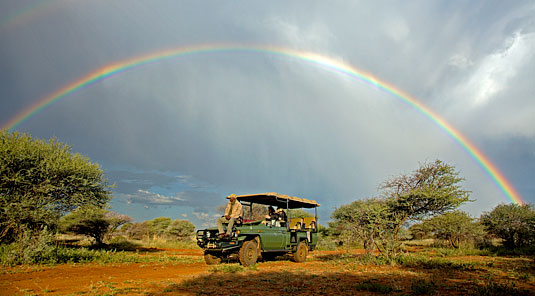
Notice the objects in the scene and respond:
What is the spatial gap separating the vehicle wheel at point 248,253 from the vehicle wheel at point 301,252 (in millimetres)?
2820

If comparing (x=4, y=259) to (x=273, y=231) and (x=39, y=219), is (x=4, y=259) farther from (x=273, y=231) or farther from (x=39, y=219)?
(x=273, y=231)

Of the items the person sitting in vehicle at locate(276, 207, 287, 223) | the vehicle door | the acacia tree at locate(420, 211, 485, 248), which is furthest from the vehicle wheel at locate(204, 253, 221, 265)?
the acacia tree at locate(420, 211, 485, 248)

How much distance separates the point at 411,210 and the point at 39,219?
15.8 meters

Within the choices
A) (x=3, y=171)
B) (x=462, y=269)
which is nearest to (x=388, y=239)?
(x=462, y=269)

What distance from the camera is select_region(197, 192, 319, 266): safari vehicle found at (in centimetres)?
1076

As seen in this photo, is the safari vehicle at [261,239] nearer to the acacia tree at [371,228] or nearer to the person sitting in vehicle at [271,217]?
the person sitting in vehicle at [271,217]

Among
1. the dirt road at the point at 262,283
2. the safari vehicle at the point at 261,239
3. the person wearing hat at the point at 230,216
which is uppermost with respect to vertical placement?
the person wearing hat at the point at 230,216

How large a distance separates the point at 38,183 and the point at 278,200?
1052 cm

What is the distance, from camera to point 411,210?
1373 cm

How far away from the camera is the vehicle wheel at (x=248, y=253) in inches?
420

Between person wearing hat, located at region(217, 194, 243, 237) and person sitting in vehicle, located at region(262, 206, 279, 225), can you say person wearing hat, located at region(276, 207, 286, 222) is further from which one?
person wearing hat, located at region(217, 194, 243, 237)

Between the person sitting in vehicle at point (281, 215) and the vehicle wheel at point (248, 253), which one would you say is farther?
the person sitting in vehicle at point (281, 215)

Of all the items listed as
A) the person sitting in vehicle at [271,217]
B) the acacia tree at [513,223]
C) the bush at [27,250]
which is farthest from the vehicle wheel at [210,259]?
the acacia tree at [513,223]

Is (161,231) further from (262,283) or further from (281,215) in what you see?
(262,283)
